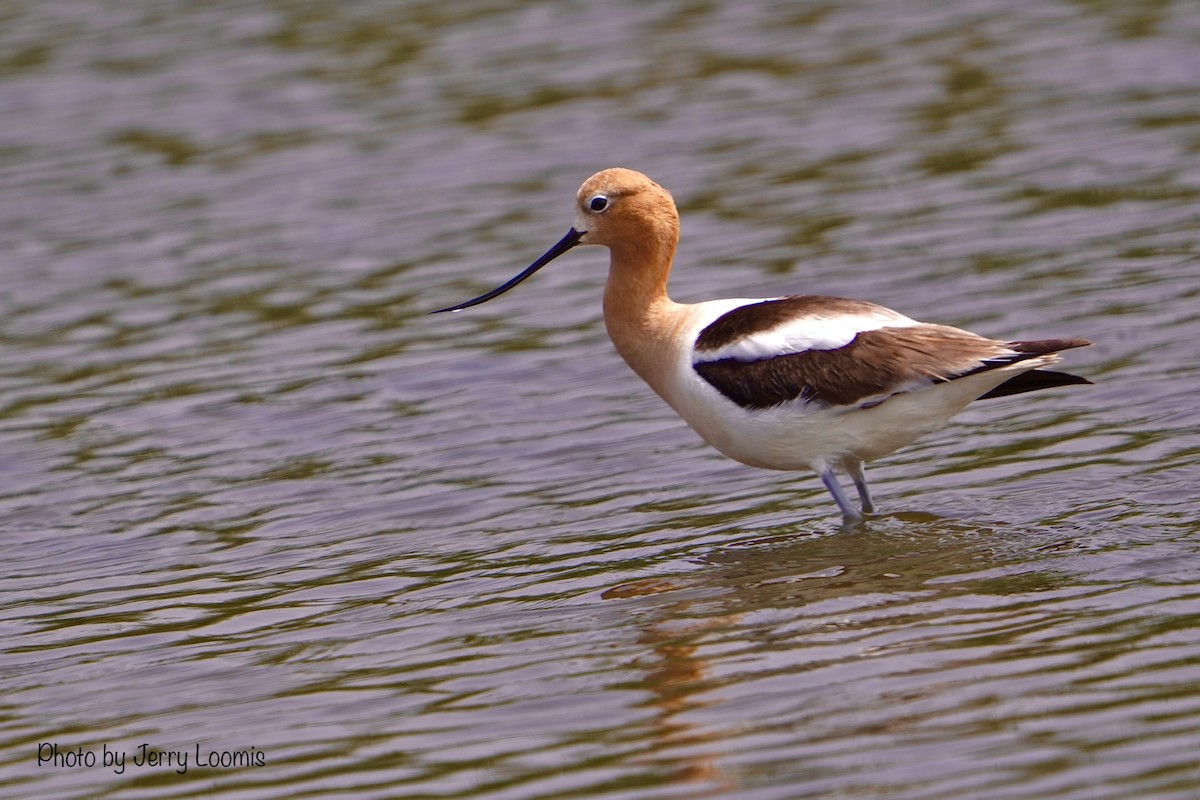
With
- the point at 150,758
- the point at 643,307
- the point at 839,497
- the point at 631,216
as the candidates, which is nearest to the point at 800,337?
the point at 839,497

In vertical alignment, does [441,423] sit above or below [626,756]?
below

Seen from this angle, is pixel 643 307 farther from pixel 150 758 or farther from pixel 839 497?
pixel 150 758

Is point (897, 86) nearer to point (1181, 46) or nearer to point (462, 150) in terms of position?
point (1181, 46)

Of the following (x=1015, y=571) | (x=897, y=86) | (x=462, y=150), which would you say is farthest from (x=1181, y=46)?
(x=1015, y=571)

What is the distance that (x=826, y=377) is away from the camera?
25.5 feet

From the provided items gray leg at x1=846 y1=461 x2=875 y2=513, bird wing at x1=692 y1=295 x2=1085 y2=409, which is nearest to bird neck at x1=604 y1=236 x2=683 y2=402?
bird wing at x1=692 y1=295 x2=1085 y2=409

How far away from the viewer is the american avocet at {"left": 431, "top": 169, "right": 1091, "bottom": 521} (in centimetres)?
771

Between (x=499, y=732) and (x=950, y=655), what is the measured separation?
4.87 feet

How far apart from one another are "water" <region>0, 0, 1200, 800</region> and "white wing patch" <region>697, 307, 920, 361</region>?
0.80 meters

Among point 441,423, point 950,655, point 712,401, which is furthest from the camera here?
point 441,423

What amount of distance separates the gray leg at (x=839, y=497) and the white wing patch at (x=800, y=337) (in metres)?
0.54

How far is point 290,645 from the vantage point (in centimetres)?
707

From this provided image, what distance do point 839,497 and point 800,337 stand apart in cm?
69

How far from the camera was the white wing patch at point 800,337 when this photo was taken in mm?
7836
